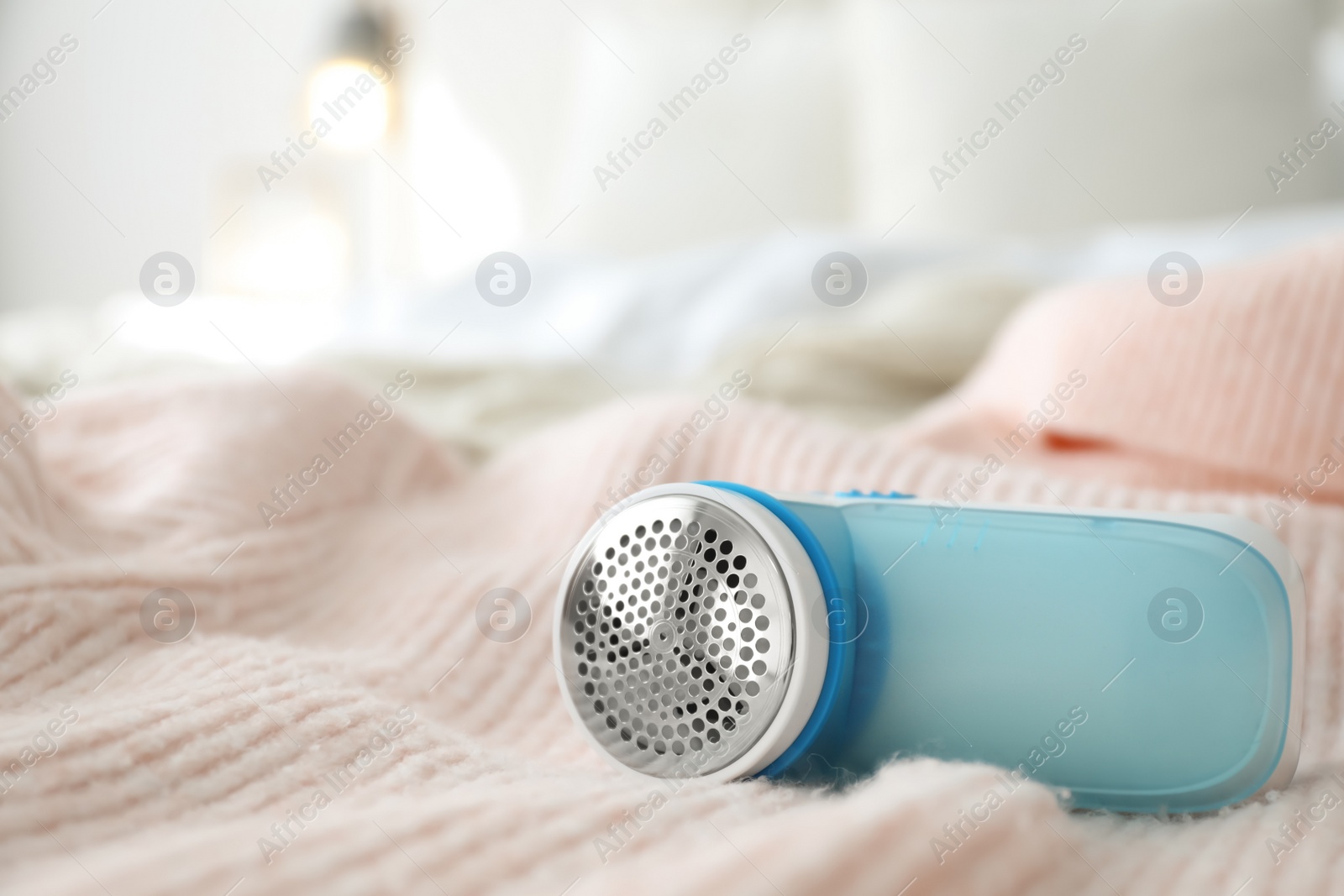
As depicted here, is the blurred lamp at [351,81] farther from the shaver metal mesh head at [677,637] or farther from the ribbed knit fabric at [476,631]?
the shaver metal mesh head at [677,637]

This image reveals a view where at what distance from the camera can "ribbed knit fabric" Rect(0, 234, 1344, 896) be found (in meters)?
0.29

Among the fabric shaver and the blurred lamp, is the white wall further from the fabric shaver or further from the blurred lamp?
the fabric shaver

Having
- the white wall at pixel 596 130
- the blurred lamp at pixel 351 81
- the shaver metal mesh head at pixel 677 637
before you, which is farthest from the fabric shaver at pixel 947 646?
the blurred lamp at pixel 351 81

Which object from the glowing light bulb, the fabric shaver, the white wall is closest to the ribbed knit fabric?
the fabric shaver

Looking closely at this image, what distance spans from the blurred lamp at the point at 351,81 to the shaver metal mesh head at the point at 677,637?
2347 mm

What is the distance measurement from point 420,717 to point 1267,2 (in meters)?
1.71

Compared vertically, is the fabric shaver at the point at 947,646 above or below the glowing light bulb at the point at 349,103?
below

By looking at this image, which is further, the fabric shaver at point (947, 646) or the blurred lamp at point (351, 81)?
the blurred lamp at point (351, 81)

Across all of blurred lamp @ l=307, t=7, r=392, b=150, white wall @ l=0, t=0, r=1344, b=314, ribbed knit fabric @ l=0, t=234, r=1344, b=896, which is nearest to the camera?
ribbed knit fabric @ l=0, t=234, r=1344, b=896

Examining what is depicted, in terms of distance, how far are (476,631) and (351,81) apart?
2267 millimetres

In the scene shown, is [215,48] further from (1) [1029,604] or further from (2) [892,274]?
(1) [1029,604]

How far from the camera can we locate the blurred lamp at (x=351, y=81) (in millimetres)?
2469

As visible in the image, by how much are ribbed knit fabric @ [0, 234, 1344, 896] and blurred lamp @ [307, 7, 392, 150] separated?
77.2 inches

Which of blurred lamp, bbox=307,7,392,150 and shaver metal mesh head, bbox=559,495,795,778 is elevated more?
blurred lamp, bbox=307,7,392,150
